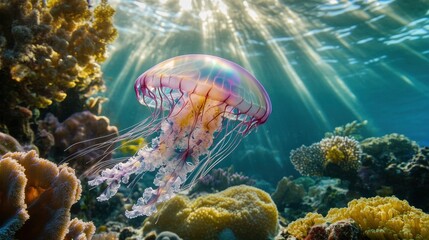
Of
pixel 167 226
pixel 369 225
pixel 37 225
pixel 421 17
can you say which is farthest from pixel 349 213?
pixel 421 17

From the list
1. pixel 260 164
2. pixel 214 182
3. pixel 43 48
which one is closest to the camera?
pixel 43 48

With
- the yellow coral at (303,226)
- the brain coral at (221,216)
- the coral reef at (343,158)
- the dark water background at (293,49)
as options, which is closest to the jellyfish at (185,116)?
the yellow coral at (303,226)

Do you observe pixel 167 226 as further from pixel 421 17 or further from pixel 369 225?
pixel 421 17

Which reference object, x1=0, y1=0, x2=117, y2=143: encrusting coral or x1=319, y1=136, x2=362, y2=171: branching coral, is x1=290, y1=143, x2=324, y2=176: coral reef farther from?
x1=0, y1=0, x2=117, y2=143: encrusting coral

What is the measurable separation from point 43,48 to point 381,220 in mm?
4945

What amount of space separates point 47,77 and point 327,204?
21.7 ft

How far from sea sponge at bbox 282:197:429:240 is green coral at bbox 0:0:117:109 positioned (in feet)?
13.5

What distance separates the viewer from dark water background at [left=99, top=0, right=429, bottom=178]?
14.6 m

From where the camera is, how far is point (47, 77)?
14.1 feet

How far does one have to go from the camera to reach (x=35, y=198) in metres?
2.55

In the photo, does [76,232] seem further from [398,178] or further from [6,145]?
[398,178]

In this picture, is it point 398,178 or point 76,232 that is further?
point 398,178

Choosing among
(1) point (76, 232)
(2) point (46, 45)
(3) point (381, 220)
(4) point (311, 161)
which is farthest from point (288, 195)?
(2) point (46, 45)

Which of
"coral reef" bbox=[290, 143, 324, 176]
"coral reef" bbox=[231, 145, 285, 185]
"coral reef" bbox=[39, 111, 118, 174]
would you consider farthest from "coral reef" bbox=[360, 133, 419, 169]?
"coral reef" bbox=[231, 145, 285, 185]
